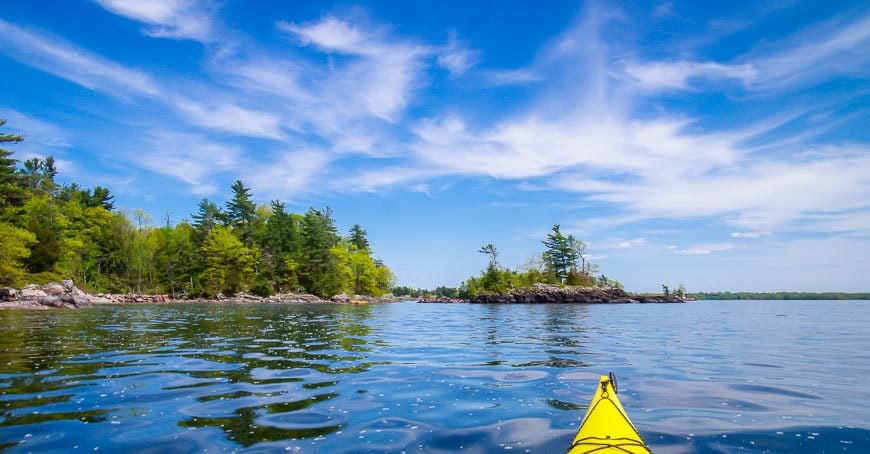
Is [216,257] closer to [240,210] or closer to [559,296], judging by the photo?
[240,210]

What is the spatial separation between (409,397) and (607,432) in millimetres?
5657

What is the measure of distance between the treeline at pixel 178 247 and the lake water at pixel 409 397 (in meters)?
68.9

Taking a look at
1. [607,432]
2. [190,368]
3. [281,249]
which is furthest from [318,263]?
[607,432]

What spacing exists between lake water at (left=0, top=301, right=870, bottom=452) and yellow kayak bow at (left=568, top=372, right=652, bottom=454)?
5.36 ft

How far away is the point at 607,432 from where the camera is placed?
5273 mm

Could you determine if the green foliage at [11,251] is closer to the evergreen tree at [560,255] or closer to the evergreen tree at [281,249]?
the evergreen tree at [281,249]

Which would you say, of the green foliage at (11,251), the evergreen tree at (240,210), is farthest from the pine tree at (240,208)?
the green foliage at (11,251)

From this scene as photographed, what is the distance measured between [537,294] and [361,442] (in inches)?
4071

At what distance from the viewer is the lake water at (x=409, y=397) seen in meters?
7.20

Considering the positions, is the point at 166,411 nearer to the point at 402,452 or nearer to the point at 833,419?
the point at 402,452

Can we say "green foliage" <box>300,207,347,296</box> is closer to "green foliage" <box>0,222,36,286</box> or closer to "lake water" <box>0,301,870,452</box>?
"green foliage" <box>0,222,36,286</box>

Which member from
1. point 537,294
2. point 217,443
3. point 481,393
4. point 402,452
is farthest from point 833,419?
point 537,294

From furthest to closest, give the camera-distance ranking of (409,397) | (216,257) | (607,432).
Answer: (216,257), (409,397), (607,432)

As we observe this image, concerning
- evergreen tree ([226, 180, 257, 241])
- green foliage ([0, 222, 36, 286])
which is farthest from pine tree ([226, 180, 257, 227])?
green foliage ([0, 222, 36, 286])
